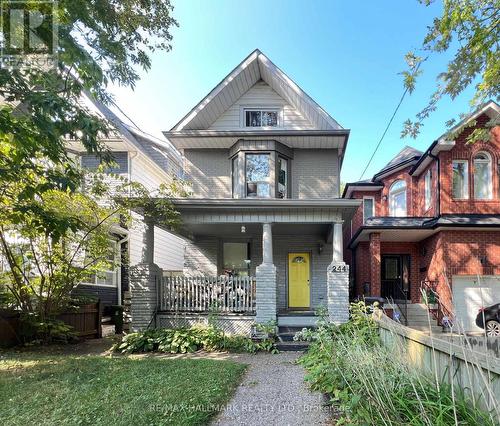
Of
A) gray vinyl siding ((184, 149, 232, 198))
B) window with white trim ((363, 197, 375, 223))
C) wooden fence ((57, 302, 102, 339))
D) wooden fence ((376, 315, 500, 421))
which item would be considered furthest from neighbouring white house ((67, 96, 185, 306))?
window with white trim ((363, 197, 375, 223))

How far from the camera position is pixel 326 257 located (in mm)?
11703

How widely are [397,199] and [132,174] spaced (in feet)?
40.8

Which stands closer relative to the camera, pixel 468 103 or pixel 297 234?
pixel 468 103

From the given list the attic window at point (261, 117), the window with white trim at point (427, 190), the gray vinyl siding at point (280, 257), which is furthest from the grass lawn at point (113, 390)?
the window with white trim at point (427, 190)

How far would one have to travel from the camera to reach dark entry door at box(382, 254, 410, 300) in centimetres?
1432

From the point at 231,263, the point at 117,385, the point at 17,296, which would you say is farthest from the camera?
the point at 231,263

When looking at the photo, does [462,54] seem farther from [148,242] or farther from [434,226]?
[148,242]

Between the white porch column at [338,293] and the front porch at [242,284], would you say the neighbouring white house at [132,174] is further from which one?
the white porch column at [338,293]

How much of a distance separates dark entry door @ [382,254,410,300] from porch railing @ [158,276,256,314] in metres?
7.76

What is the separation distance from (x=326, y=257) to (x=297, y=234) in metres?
1.27

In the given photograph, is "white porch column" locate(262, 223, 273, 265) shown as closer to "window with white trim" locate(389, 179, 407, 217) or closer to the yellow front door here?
the yellow front door

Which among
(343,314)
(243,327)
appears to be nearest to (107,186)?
(243,327)

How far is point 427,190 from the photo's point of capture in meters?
13.8

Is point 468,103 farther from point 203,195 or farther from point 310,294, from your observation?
point 203,195
